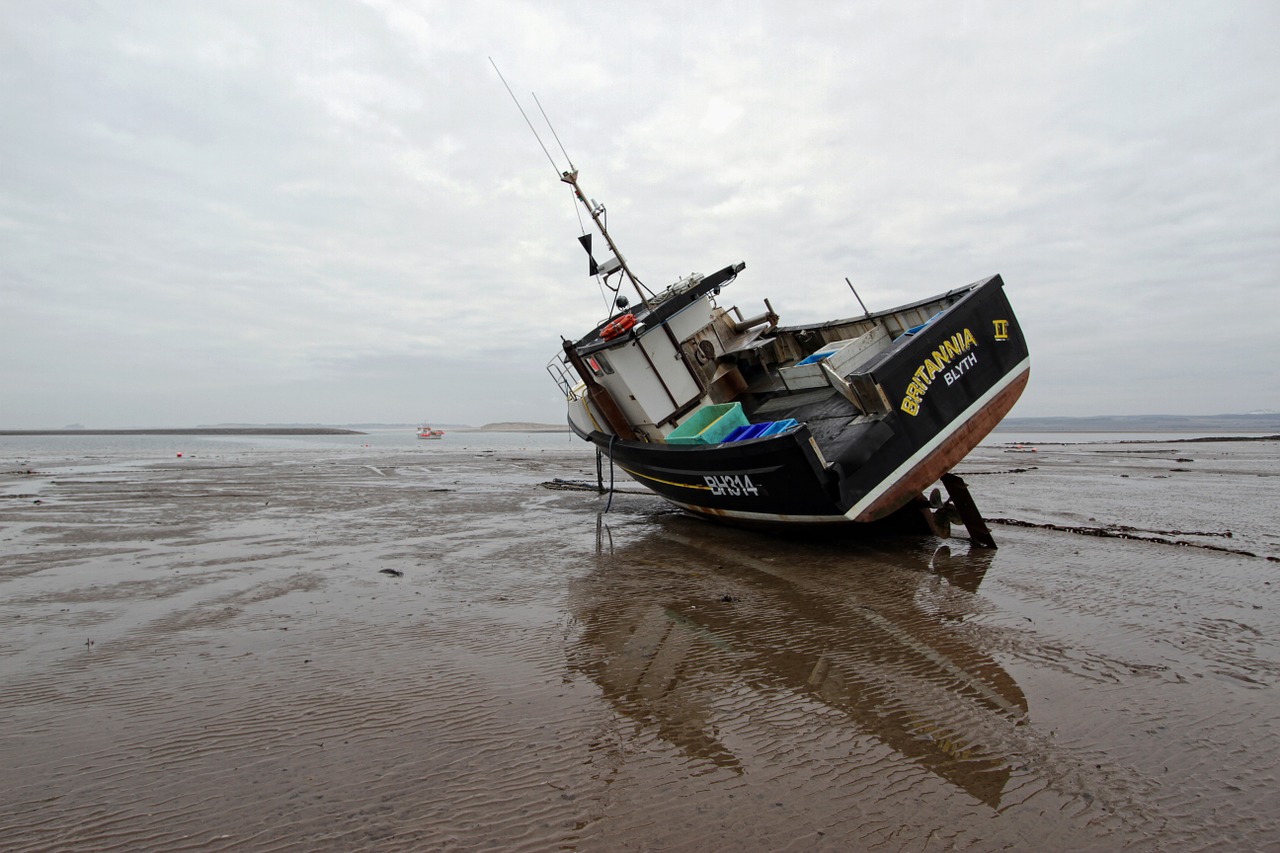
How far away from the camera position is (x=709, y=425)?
1057 centimetres

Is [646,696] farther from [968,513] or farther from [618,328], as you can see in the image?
[618,328]

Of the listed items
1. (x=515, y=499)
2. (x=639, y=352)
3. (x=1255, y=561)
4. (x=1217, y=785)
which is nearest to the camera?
(x=1217, y=785)

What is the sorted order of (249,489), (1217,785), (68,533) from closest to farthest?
(1217,785), (68,533), (249,489)

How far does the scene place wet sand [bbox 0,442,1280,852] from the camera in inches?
111

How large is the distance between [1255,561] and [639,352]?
8553 mm

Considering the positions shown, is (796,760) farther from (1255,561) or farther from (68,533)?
(68,533)

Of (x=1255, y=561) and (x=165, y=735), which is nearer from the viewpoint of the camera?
(x=165, y=735)

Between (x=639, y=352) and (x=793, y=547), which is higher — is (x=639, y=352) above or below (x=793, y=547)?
above

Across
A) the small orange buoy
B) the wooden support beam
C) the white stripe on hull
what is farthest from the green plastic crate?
the wooden support beam

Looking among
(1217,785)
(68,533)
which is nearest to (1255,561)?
(1217,785)

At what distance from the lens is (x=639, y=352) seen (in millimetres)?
11469

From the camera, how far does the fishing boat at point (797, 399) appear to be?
7.95 m

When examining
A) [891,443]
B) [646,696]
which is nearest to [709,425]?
[891,443]

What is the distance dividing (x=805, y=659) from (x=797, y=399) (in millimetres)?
7071
